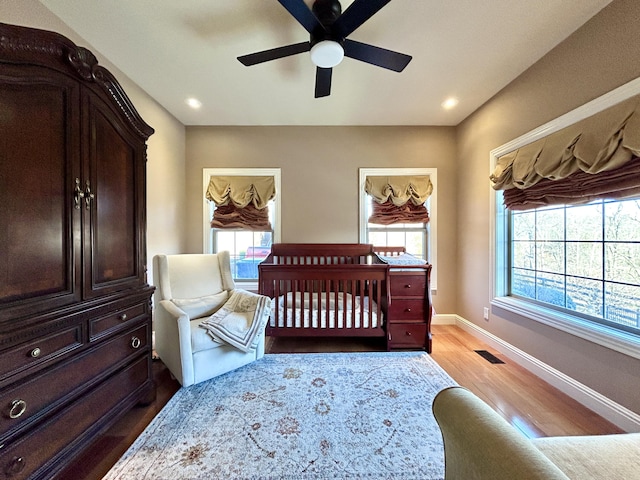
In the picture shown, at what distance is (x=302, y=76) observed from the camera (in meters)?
2.22

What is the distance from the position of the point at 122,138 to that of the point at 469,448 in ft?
7.03

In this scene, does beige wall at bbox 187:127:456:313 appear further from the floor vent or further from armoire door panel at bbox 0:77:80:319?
armoire door panel at bbox 0:77:80:319

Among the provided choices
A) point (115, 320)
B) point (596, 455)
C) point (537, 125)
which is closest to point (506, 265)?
point (537, 125)

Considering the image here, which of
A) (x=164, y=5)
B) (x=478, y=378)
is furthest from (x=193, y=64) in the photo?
(x=478, y=378)

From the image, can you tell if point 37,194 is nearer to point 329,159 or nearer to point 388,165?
point 329,159

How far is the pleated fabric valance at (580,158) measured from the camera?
1411 millimetres

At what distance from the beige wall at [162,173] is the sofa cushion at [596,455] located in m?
3.08

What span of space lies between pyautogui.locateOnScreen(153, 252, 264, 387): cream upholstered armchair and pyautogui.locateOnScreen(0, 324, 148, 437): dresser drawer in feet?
1.23

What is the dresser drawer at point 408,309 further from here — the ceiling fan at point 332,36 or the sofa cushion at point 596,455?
the ceiling fan at point 332,36

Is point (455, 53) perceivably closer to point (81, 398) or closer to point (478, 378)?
point (478, 378)

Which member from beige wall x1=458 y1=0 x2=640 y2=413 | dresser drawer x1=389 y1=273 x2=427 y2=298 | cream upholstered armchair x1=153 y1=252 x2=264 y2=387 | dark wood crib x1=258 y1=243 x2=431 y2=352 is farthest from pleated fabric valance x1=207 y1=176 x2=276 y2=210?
beige wall x1=458 y1=0 x2=640 y2=413

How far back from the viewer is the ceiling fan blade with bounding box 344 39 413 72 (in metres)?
1.63

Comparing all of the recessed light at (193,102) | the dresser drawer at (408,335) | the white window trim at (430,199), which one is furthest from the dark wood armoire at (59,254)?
the white window trim at (430,199)

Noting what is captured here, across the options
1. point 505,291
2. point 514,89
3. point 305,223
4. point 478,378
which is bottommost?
point 478,378
